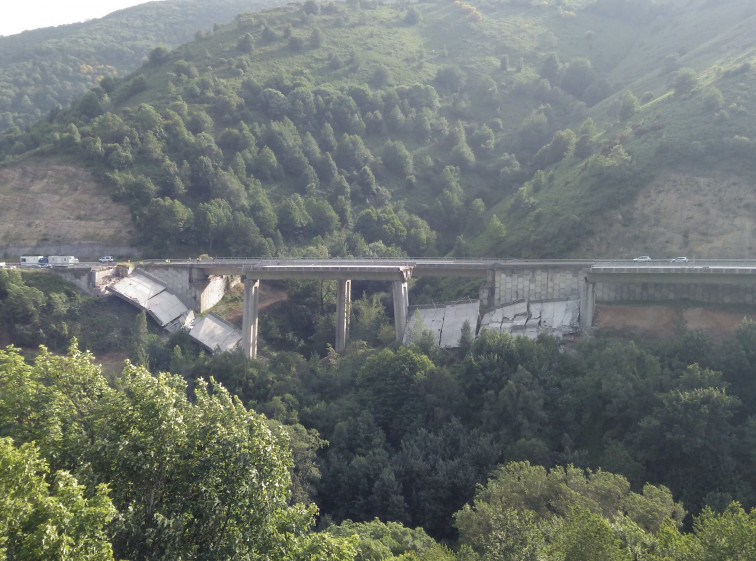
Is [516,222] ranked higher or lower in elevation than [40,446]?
lower

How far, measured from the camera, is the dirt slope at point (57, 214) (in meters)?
83.8

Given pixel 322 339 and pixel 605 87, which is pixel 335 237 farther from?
pixel 605 87

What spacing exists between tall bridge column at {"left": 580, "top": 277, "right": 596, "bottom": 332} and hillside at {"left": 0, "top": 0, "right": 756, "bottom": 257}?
12071mm

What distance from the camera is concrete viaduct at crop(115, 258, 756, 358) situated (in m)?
59.6

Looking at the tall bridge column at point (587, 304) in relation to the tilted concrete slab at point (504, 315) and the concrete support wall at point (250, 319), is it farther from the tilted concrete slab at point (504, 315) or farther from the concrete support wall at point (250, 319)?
the concrete support wall at point (250, 319)

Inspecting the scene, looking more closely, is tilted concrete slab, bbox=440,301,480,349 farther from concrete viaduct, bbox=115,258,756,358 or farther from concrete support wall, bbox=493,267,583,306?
concrete support wall, bbox=493,267,583,306

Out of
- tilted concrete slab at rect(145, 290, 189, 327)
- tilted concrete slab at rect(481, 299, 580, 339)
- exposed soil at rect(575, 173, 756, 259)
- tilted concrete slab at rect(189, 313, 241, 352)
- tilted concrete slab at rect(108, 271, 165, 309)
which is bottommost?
tilted concrete slab at rect(189, 313, 241, 352)

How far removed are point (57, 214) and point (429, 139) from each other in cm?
6097

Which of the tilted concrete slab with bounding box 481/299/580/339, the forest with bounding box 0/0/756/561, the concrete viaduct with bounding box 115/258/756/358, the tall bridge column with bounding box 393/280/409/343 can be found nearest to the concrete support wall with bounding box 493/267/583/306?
the concrete viaduct with bounding box 115/258/756/358

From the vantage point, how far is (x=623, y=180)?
7844 cm

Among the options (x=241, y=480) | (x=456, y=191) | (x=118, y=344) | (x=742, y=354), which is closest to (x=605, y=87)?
(x=456, y=191)

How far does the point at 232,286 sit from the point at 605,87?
81.9m

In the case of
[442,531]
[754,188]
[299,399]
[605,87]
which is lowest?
[442,531]

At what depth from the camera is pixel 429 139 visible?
385ft
